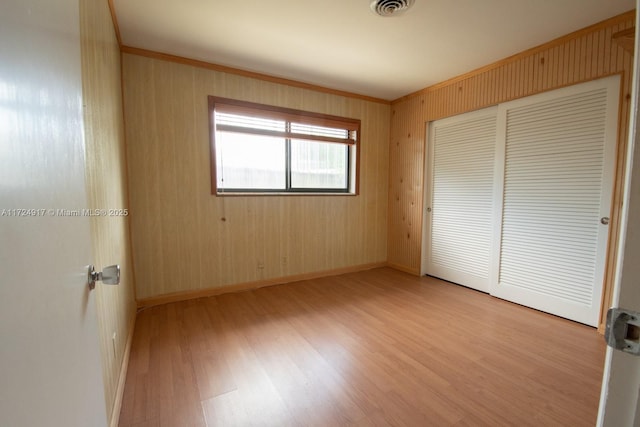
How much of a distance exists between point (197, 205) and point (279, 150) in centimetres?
119

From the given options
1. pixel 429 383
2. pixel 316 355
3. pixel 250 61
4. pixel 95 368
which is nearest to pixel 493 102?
pixel 250 61

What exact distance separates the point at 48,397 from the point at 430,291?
342 cm

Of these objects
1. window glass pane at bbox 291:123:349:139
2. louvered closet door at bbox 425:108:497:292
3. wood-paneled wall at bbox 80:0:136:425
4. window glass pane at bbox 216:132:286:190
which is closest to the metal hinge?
wood-paneled wall at bbox 80:0:136:425

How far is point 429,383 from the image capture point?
1.71 metres

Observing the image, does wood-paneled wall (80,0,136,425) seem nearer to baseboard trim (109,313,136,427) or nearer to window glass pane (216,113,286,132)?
baseboard trim (109,313,136,427)

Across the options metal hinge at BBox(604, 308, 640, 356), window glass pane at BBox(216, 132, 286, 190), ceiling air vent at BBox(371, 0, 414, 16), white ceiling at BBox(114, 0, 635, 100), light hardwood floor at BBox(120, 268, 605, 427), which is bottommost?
light hardwood floor at BBox(120, 268, 605, 427)

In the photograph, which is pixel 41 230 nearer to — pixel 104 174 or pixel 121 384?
pixel 104 174

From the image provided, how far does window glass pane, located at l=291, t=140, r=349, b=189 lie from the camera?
362cm

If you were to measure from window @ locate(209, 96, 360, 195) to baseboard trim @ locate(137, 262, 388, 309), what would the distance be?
1114 mm

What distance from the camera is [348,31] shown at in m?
2.37

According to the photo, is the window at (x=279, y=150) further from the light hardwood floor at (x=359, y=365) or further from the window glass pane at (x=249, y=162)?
the light hardwood floor at (x=359, y=365)

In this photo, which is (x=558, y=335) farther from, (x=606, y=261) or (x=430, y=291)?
(x=430, y=291)

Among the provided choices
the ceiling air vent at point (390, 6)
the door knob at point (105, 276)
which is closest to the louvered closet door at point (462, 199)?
the ceiling air vent at point (390, 6)

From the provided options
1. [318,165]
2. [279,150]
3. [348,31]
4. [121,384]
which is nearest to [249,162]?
[279,150]
